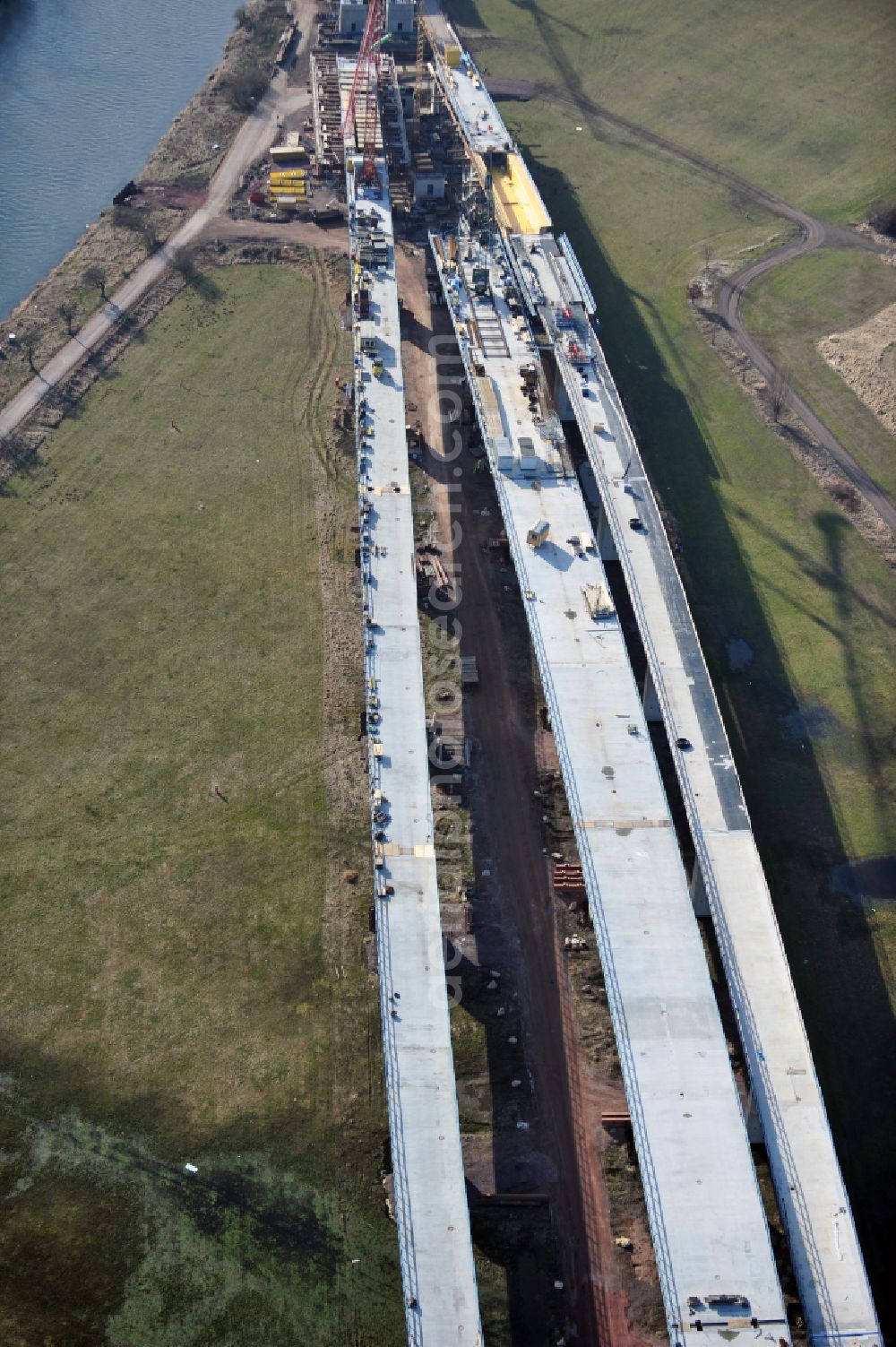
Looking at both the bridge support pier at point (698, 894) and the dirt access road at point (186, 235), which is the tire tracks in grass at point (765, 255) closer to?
the dirt access road at point (186, 235)

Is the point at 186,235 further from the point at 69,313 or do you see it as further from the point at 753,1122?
the point at 753,1122

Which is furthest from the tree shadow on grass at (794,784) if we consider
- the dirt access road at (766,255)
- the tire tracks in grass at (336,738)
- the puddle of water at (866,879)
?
the tire tracks in grass at (336,738)

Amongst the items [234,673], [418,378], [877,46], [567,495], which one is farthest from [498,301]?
[877,46]

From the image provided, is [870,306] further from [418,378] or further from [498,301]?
[418,378]

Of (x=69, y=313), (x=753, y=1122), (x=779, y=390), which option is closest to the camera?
(x=753, y=1122)


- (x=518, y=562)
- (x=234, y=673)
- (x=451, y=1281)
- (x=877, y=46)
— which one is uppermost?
(x=877, y=46)

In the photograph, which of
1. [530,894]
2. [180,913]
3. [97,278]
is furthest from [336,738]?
[97,278]
